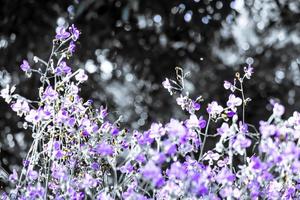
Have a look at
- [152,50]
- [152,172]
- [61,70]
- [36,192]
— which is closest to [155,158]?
[152,172]

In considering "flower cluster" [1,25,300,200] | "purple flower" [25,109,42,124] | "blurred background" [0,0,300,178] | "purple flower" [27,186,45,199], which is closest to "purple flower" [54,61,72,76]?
"flower cluster" [1,25,300,200]

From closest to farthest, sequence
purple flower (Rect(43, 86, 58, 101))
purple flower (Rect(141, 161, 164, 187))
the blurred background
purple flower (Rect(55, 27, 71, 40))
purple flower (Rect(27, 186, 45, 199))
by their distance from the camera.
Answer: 1. purple flower (Rect(141, 161, 164, 187))
2. purple flower (Rect(27, 186, 45, 199))
3. purple flower (Rect(43, 86, 58, 101))
4. purple flower (Rect(55, 27, 71, 40))
5. the blurred background

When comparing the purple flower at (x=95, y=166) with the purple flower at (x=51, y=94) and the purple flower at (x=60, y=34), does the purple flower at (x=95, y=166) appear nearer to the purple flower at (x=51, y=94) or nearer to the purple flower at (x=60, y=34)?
the purple flower at (x=51, y=94)

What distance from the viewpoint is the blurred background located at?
2799 millimetres

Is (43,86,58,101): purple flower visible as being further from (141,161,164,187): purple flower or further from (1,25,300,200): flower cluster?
(141,161,164,187): purple flower

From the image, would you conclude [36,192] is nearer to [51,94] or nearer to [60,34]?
[51,94]

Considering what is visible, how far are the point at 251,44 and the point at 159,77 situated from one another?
82 centimetres

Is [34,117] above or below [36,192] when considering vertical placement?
above

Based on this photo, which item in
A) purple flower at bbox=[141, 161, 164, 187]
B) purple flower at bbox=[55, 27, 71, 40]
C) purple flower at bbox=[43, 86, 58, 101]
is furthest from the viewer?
purple flower at bbox=[55, 27, 71, 40]

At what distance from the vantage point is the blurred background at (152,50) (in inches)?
110

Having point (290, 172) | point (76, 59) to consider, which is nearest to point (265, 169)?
point (290, 172)

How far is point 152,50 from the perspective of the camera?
10.1 ft

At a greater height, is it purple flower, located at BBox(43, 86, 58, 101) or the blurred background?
the blurred background

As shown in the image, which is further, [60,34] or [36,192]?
[60,34]
